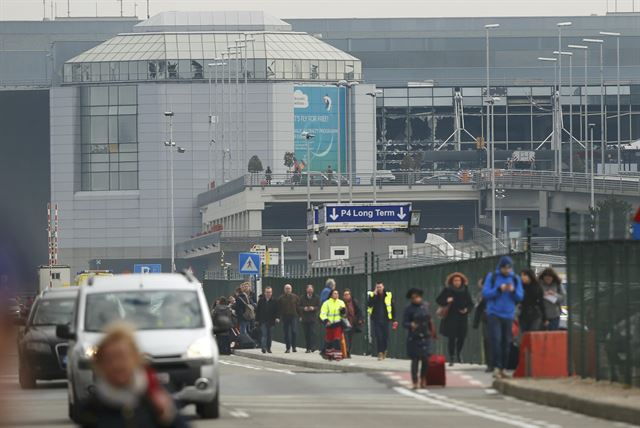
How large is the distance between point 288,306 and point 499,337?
67.8 feet

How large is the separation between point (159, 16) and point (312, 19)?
20.5 metres

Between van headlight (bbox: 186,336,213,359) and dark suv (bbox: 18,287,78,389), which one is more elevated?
van headlight (bbox: 186,336,213,359)

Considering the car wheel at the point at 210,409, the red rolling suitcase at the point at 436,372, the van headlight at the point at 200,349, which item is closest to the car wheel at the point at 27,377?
the red rolling suitcase at the point at 436,372

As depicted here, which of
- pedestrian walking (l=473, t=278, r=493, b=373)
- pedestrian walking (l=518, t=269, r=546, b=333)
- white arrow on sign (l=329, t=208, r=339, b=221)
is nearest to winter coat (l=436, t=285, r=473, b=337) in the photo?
pedestrian walking (l=473, t=278, r=493, b=373)

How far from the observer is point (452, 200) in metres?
138

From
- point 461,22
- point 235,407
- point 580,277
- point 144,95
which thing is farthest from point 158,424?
point 461,22

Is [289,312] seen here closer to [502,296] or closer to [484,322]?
[484,322]

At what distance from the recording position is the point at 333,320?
39.6 meters

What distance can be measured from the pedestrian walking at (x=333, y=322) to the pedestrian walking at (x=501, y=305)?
1313 cm

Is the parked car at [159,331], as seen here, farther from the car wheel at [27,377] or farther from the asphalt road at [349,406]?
the car wheel at [27,377]

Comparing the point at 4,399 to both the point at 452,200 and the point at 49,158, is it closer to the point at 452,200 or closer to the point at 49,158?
the point at 452,200

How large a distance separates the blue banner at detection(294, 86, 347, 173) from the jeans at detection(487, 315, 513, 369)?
12351cm

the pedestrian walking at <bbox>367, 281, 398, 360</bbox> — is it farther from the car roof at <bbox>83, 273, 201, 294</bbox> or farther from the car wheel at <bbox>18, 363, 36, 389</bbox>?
the car roof at <bbox>83, 273, 201, 294</bbox>

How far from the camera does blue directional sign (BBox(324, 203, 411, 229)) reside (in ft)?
230
